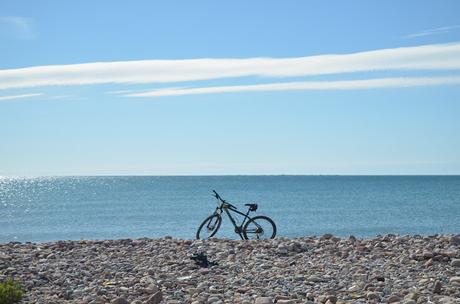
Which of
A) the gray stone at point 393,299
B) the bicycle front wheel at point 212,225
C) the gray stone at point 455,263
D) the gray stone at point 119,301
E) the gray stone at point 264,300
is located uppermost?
the bicycle front wheel at point 212,225

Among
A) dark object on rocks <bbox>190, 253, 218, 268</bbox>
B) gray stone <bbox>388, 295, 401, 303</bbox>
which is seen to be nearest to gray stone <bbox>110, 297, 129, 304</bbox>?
dark object on rocks <bbox>190, 253, 218, 268</bbox>

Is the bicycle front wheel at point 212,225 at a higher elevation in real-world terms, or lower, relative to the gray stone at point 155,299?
higher

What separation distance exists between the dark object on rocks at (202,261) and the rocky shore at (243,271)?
120 mm

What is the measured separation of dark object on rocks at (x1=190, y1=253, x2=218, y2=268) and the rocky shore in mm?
120

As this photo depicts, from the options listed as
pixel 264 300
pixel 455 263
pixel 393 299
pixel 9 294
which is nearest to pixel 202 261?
pixel 264 300

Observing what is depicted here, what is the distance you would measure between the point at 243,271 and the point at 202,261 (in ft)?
3.15

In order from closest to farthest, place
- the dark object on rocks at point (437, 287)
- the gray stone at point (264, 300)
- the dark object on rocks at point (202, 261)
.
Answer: the gray stone at point (264, 300), the dark object on rocks at point (437, 287), the dark object on rocks at point (202, 261)

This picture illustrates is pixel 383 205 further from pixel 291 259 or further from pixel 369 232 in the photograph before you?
pixel 291 259

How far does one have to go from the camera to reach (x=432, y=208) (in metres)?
72.4

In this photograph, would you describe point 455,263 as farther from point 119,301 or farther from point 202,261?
point 119,301

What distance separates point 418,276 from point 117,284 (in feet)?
15.7

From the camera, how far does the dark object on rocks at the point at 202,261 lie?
571 inches

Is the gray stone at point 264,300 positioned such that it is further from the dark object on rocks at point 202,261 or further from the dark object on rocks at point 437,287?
the dark object on rocks at point 202,261

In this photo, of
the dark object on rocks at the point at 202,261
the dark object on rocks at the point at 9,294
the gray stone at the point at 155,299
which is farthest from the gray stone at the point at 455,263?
the dark object on rocks at the point at 9,294
